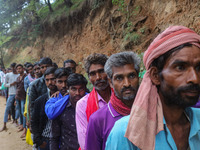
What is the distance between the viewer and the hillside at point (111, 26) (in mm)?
5097

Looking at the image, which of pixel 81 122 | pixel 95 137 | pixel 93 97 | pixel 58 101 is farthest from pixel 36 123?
pixel 95 137

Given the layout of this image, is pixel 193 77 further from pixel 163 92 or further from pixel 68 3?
pixel 68 3

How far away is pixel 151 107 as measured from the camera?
40.6 inches

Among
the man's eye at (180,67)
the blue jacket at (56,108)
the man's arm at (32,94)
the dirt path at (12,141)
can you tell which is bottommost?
the dirt path at (12,141)

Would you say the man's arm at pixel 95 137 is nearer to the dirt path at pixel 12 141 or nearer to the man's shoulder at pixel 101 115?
the man's shoulder at pixel 101 115

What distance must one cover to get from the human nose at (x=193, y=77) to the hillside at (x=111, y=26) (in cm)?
400

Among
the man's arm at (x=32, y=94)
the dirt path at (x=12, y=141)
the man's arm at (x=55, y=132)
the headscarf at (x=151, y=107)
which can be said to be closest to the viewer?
the headscarf at (x=151, y=107)

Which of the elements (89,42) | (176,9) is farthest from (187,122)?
(89,42)

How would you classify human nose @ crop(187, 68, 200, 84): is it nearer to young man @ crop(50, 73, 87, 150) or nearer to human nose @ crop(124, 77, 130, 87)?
human nose @ crop(124, 77, 130, 87)

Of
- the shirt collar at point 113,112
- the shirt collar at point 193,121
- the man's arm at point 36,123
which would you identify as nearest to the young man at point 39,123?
the man's arm at point 36,123

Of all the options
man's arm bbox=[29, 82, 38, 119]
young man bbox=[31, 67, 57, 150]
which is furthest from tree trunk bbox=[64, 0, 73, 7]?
young man bbox=[31, 67, 57, 150]

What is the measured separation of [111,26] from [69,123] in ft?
21.0

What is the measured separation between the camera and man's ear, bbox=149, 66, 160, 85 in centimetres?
111

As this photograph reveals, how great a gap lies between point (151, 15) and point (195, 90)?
583 cm
